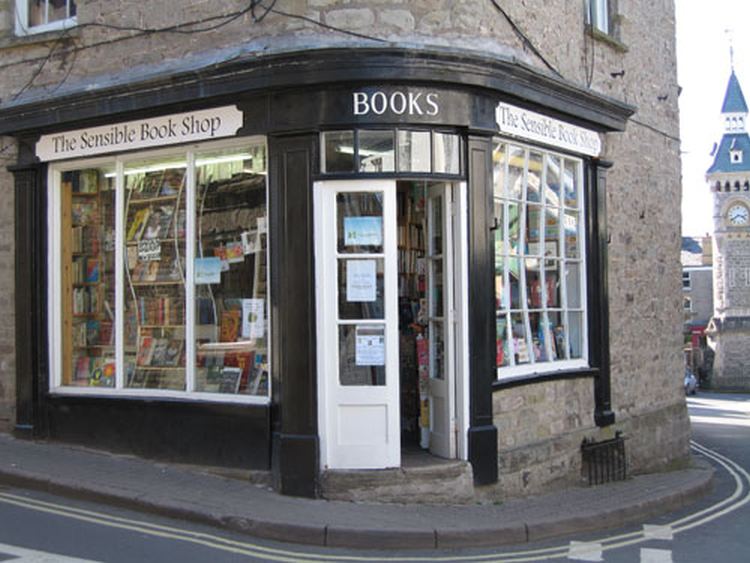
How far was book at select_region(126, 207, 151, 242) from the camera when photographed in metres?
8.81

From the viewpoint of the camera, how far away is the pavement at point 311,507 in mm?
6320

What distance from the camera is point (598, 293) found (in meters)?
9.80

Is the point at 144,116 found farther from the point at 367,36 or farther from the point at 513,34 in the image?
the point at 513,34

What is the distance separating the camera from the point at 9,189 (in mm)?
9516

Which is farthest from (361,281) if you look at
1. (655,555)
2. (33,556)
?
(33,556)

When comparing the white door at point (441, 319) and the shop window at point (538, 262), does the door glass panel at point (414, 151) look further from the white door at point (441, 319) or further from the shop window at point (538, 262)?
the shop window at point (538, 262)

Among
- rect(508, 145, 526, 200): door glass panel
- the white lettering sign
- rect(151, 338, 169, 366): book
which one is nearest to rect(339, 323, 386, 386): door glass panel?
the white lettering sign

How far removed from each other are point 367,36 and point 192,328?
3.37 metres

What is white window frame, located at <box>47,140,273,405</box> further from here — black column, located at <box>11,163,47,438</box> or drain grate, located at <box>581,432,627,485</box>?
drain grate, located at <box>581,432,627,485</box>

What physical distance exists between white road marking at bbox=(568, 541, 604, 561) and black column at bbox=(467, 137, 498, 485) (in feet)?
4.10

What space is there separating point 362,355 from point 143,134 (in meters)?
3.28

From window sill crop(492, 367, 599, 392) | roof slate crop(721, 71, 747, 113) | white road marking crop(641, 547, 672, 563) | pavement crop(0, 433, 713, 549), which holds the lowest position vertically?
white road marking crop(641, 547, 672, 563)

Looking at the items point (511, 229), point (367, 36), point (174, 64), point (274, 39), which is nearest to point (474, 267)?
point (511, 229)

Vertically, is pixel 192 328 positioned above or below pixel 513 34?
below
